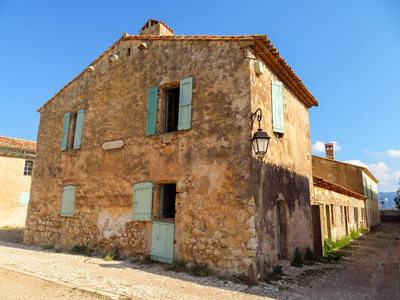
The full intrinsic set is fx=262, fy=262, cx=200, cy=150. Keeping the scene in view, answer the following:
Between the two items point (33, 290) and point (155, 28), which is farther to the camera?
point (155, 28)

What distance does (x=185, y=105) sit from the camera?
7.21 meters

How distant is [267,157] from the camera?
22.0 feet

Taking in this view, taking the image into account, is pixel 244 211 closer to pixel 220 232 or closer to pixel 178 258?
pixel 220 232

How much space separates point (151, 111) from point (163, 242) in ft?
12.4

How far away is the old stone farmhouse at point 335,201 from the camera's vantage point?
363 inches

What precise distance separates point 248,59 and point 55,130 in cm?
853

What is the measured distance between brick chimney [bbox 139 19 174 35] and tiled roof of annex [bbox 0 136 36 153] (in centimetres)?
1291

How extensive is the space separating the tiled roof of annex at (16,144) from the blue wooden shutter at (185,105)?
15225 millimetres

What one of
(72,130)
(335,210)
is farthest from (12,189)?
(335,210)

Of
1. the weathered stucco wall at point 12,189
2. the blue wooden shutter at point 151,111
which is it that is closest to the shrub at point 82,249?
the blue wooden shutter at point 151,111

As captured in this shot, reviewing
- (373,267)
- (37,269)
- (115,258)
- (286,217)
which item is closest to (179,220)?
(115,258)

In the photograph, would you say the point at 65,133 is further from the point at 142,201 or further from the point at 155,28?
the point at 155,28

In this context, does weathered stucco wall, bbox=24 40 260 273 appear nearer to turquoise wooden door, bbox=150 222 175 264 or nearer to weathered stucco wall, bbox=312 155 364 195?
turquoise wooden door, bbox=150 222 175 264

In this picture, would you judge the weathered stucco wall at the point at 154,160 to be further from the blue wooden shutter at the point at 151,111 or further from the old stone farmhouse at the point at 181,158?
the blue wooden shutter at the point at 151,111
